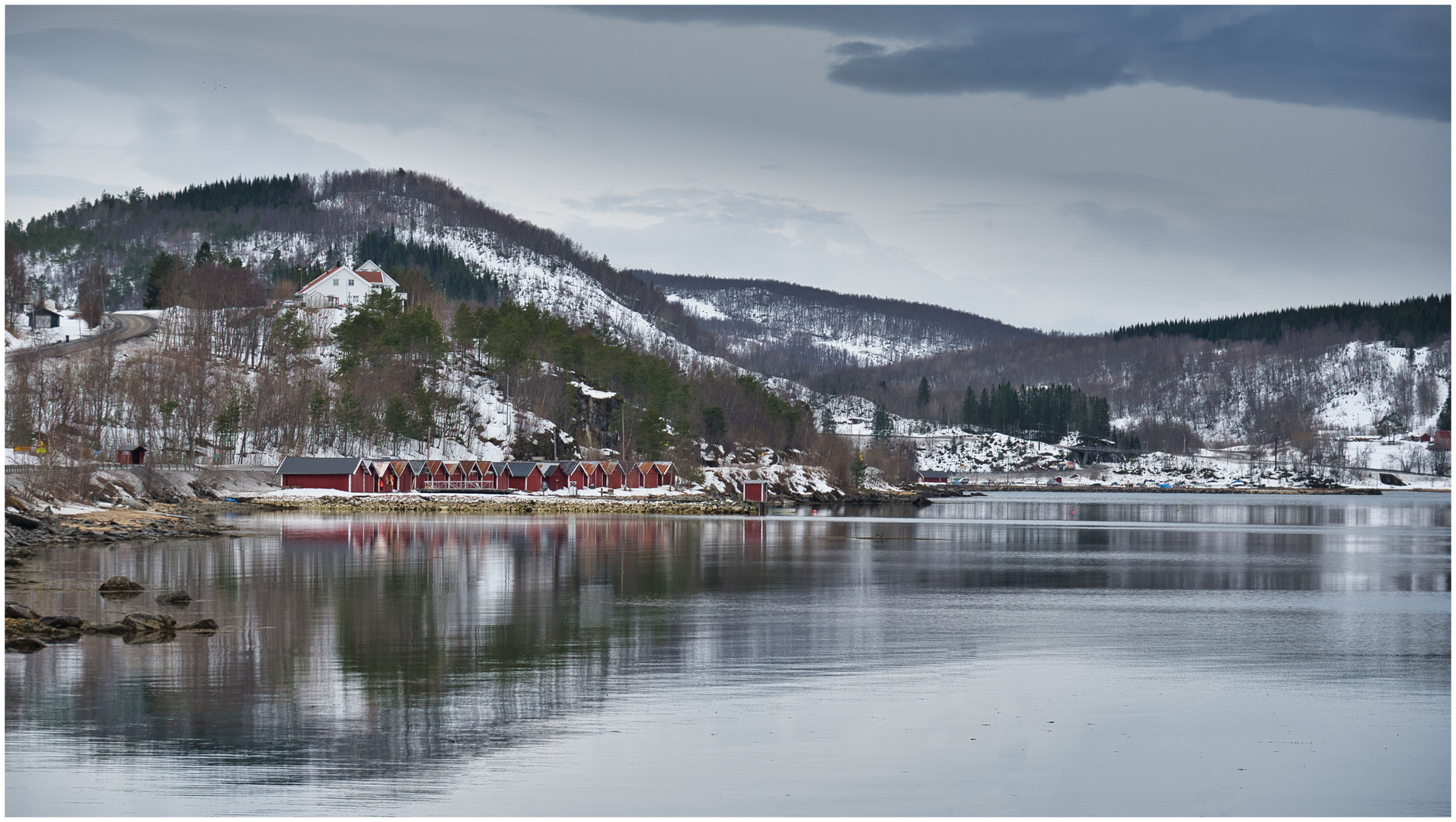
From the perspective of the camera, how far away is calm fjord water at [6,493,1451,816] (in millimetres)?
11789

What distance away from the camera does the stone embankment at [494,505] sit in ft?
236

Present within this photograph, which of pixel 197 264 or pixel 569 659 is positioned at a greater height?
pixel 197 264

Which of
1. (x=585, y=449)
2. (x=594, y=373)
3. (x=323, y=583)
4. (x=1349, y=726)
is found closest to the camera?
(x=1349, y=726)

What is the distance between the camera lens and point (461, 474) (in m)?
88.4

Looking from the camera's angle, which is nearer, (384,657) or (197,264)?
(384,657)

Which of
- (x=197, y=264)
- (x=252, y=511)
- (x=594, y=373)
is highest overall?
(x=197, y=264)

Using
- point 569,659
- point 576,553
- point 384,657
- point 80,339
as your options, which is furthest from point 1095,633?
point 80,339

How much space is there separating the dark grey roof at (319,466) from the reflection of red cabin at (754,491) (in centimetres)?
2988

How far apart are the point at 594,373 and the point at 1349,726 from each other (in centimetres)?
10029

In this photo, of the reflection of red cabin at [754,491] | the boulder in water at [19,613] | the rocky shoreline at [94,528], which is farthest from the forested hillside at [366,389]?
the boulder in water at [19,613]

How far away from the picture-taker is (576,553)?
40.8 meters

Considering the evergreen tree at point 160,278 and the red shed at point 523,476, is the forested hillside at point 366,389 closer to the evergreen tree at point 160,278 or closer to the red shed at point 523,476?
the evergreen tree at point 160,278

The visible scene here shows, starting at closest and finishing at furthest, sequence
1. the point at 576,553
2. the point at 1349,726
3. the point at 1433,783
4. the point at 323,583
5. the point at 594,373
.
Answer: the point at 1433,783 → the point at 1349,726 → the point at 323,583 → the point at 576,553 → the point at 594,373

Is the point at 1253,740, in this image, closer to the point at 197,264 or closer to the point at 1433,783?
the point at 1433,783
